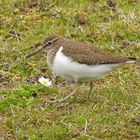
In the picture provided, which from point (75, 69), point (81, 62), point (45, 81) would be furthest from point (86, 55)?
point (45, 81)

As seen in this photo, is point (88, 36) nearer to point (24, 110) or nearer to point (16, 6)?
point (16, 6)

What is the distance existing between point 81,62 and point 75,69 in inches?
4.9

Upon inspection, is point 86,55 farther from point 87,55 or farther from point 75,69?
point 75,69

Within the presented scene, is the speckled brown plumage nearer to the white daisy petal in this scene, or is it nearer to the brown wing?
the brown wing

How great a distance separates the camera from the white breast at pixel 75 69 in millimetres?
7781

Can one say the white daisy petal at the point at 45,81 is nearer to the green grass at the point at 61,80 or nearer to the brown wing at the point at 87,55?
the green grass at the point at 61,80

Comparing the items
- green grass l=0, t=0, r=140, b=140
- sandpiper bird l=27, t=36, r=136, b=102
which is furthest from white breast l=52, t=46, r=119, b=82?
green grass l=0, t=0, r=140, b=140

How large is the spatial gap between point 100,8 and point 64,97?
3.10 m

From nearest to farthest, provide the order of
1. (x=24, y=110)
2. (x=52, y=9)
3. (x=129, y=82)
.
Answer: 1. (x=24, y=110)
2. (x=129, y=82)
3. (x=52, y=9)

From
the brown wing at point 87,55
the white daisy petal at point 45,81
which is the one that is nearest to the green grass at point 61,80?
the white daisy petal at point 45,81

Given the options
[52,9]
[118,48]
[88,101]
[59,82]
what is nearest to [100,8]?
[52,9]

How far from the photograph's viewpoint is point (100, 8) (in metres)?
11.0

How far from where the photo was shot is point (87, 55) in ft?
25.9

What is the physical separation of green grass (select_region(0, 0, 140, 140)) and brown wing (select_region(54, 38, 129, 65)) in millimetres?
464
